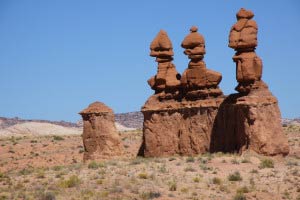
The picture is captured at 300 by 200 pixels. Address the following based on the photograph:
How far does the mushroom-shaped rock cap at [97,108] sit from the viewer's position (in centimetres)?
3894

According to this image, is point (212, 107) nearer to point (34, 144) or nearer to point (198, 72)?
point (198, 72)

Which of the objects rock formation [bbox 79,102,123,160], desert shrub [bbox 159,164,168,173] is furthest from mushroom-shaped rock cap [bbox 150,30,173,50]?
desert shrub [bbox 159,164,168,173]

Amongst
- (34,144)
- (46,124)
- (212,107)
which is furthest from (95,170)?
(46,124)

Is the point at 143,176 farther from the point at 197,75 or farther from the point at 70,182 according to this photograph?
the point at 197,75

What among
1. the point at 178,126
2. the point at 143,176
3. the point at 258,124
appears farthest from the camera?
the point at 178,126

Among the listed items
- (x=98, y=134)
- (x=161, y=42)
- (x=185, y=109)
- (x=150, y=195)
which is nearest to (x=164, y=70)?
(x=161, y=42)

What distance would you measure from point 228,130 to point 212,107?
1661 millimetres

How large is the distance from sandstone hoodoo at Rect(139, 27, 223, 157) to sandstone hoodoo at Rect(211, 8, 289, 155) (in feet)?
3.15

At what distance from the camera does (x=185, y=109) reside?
114 feet

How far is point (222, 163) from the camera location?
28766mm

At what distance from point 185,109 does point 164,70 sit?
368cm

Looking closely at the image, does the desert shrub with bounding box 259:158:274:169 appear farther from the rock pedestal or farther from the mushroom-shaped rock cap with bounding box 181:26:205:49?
the mushroom-shaped rock cap with bounding box 181:26:205:49

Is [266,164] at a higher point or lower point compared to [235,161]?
lower

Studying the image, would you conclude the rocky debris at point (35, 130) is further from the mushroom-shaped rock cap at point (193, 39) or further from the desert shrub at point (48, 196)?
the desert shrub at point (48, 196)
